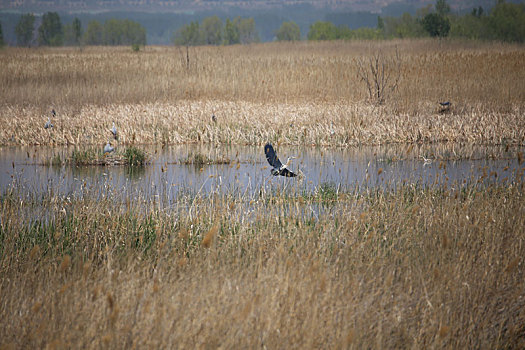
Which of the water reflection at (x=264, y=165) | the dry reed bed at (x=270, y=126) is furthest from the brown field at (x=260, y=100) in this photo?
the water reflection at (x=264, y=165)

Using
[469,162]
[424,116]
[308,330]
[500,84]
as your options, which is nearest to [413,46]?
[500,84]

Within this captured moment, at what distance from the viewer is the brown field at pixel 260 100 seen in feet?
39.9

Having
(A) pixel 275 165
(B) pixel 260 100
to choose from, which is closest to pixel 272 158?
(A) pixel 275 165

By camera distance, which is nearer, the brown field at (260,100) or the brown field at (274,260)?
the brown field at (274,260)

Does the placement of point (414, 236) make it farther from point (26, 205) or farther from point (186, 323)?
point (26, 205)

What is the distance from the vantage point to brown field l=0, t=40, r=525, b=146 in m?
12.1

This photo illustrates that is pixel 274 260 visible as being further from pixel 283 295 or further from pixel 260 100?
pixel 260 100

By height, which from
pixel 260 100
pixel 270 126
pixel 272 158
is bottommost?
pixel 270 126

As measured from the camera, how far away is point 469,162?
376 inches

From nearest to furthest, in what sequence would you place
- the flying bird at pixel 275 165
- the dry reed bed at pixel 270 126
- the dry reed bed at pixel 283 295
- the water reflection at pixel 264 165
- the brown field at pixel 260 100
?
the dry reed bed at pixel 283 295, the flying bird at pixel 275 165, the water reflection at pixel 264 165, the dry reed bed at pixel 270 126, the brown field at pixel 260 100

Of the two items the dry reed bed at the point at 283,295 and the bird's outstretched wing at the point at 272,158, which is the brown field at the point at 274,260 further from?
the bird's outstretched wing at the point at 272,158

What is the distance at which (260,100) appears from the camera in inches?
659

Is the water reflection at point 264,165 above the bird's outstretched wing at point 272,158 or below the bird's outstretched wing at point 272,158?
below

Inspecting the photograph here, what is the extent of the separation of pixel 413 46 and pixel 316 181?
2246cm
